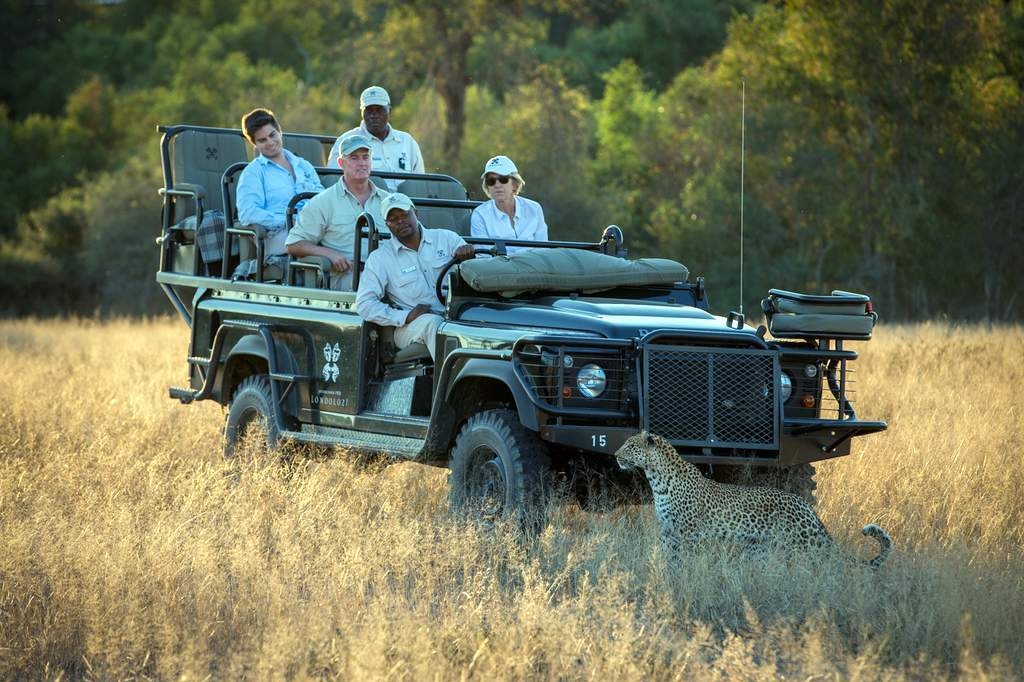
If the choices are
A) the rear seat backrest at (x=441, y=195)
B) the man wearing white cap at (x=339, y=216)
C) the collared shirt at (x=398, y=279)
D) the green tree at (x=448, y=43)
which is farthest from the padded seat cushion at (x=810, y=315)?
the green tree at (x=448, y=43)

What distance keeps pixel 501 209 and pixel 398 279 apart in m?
1.26

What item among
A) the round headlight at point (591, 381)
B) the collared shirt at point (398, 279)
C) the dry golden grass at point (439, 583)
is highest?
the collared shirt at point (398, 279)

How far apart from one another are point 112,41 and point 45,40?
228 centimetres

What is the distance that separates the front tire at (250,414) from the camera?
9711 mm

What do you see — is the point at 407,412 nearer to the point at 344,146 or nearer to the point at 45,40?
the point at 344,146

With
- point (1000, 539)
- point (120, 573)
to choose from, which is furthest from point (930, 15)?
point (120, 573)

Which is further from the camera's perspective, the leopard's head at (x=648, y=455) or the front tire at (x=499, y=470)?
the front tire at (x=499, y=470)

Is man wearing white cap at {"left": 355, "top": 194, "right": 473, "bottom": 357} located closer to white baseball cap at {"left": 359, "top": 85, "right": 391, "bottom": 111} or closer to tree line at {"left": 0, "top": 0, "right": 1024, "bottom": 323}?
white baseball cap at {"left": 359, "top": 85, "right": 391, "bottom": 111}

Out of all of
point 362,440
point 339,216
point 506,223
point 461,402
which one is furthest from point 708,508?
point 339,216

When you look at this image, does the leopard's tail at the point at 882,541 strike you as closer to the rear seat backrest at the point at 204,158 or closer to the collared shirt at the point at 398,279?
the collared shirt at the point at 398,279

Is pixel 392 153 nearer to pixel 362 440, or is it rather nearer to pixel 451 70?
pixel 362 440

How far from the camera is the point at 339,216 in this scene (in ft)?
31.0

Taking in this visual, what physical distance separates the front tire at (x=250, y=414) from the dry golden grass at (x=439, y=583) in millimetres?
186

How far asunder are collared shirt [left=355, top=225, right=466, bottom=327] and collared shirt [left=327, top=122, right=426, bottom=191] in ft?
7.99
